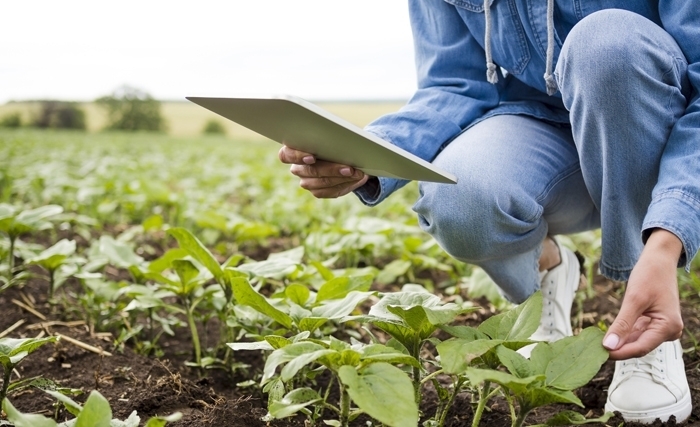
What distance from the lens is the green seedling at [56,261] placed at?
66.8 inches

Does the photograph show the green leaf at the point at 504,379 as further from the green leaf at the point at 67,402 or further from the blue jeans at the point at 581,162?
the green leaf at the point at 67,402

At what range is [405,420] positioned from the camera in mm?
842

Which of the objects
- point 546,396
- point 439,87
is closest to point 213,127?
point 439,87

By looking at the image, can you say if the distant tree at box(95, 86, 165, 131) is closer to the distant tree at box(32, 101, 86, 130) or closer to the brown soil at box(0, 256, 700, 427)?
the distant tree at box(32, 101, 86, 130)

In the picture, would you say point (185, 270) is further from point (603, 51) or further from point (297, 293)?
point (603, 51)

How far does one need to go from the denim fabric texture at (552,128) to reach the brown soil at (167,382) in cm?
31

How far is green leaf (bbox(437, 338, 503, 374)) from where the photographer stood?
0.94 m

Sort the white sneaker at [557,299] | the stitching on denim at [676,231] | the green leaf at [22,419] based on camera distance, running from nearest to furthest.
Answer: the green leaf at [22,419]
the stitching on denim at [676,231]
the white sneaker at [557,299]

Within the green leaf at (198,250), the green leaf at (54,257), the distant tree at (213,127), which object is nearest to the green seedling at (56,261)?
the green leaf at (54,257)

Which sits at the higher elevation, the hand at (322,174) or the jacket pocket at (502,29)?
the jacket pocket at (502,29)

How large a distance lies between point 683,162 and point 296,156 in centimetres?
68

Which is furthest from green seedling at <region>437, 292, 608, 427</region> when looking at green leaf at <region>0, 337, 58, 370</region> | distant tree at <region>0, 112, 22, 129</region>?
distant tree at <region>0, 112, 22, 129</region>

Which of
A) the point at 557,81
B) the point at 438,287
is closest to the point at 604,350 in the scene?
the point at 557,81

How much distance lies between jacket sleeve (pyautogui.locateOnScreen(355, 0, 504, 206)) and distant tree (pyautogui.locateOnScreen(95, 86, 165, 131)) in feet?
76.0
